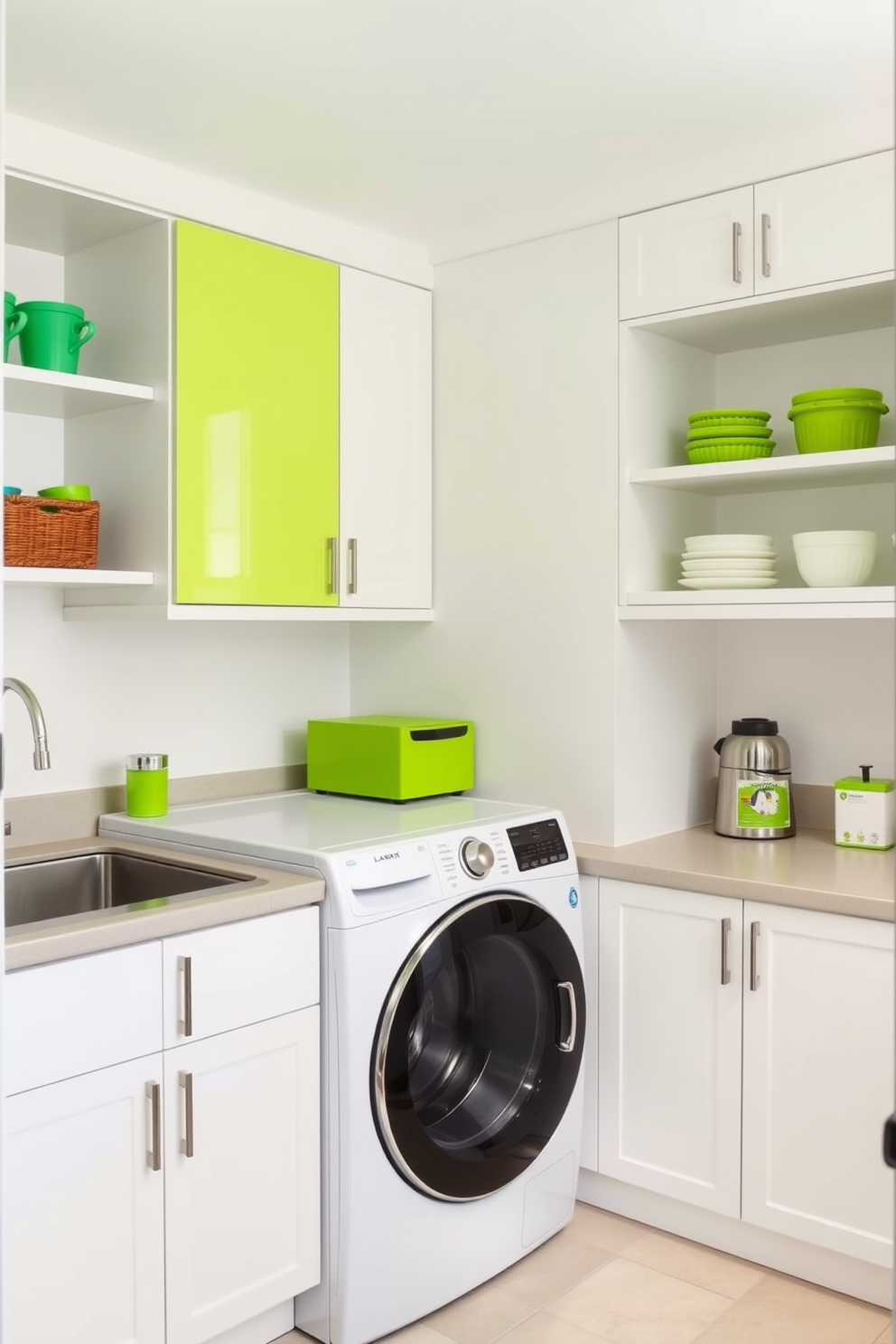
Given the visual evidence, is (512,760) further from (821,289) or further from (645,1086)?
(821,289)

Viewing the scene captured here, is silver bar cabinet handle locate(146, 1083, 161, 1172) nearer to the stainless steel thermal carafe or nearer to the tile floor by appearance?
the tile floor

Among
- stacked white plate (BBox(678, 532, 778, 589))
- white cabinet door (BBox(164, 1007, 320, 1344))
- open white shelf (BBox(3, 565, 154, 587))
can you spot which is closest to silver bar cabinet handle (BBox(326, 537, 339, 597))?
open white shelf (BBox(3, 565, 154, 587))

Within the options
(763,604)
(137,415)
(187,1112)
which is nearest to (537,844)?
(763,604)

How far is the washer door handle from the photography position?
2.50 m

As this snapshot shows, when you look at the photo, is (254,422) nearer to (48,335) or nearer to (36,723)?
(48,335)

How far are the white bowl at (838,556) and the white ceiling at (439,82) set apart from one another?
817 mm

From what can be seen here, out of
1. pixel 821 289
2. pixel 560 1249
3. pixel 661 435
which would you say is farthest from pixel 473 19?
pixel 560 1249

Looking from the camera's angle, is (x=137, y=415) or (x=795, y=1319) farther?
(x=137, y=415)

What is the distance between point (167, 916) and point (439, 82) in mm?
1538

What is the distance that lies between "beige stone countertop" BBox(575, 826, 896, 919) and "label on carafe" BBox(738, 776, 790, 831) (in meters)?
0.04

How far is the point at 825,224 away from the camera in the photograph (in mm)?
2387

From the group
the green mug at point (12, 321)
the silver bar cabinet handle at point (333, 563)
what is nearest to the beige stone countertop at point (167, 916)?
the silver bar cabinet handle at point (333, 563)

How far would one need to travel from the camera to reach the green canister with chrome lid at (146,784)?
2639 mm

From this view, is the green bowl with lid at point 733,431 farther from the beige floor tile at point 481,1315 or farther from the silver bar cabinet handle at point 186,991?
the beige floor tile at point 481,1315
